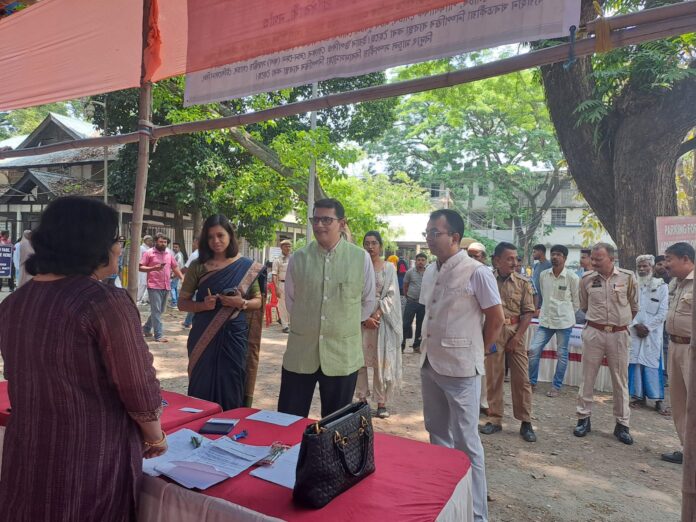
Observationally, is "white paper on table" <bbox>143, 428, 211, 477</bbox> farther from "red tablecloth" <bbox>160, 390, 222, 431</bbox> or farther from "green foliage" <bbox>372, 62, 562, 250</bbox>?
"green foliage" <bbox>372, 62, 562, 250</bbox>

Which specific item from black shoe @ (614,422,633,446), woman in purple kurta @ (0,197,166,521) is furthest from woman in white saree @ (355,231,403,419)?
woman in purple kurta @ (0,197,166,521)

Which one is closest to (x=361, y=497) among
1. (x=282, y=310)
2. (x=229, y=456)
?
(x=229, y=456)

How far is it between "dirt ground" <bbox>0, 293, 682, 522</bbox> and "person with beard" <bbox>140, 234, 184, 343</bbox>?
205cm

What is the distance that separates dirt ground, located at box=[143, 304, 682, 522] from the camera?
3268mm

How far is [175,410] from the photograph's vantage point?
2.40 metres

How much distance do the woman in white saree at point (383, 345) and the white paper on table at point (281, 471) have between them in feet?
10.2

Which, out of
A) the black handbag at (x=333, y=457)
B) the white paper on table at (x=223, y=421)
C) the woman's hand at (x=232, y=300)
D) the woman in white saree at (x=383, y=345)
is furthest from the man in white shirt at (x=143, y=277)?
the black handbag at (x=333, y=457)

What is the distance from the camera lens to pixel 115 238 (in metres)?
1.67

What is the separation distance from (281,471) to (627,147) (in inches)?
305

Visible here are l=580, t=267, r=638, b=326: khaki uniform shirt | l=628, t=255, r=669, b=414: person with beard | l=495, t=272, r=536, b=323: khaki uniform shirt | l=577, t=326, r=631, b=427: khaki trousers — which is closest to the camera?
l=577, t=326, r=631, b=427: khaki trousers

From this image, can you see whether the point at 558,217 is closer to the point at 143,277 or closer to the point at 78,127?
the point at 143,277

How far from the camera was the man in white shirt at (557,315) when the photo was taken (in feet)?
19.9

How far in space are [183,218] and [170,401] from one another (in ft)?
58.1

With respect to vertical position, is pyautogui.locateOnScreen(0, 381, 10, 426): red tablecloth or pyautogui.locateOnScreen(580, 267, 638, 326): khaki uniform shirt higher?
pyautogui.locateOnScreen(580, 267, 638, 326): khaki uniform shirt
